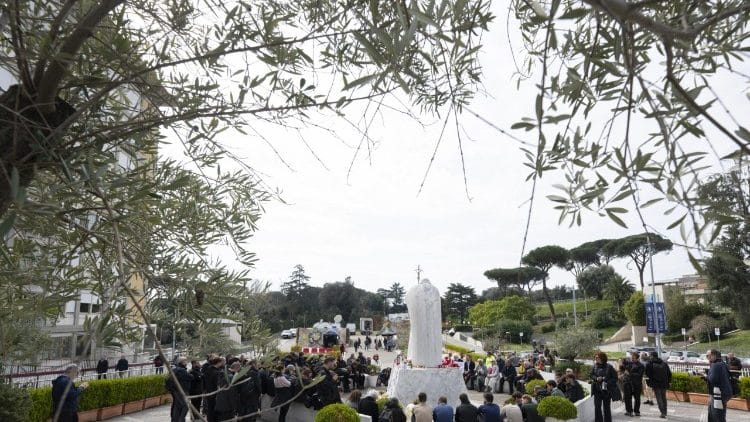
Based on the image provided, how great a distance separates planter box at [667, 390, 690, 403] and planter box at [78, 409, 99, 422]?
614 inches

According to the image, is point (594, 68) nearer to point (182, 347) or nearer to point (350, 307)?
point (182, 347)

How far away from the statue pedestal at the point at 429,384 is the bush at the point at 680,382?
21.0ft

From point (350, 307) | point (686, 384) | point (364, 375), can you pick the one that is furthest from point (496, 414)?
point (350, 307)

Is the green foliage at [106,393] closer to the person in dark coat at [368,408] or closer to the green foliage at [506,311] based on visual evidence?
the person in dark coat at [368,408]

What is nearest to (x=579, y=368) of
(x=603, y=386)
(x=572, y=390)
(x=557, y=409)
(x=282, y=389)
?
(x=572, y=390)

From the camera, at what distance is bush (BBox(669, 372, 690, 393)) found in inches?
606

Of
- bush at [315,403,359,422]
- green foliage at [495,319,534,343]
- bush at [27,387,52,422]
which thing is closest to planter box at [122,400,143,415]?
bush at [27,387,52,422]

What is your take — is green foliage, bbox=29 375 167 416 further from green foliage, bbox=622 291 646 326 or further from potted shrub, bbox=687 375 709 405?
green foliage, bbox=622 291 646 326

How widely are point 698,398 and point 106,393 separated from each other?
15.6m

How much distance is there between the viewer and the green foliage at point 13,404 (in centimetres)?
790

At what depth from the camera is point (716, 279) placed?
3944 cm

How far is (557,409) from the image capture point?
9.31 m

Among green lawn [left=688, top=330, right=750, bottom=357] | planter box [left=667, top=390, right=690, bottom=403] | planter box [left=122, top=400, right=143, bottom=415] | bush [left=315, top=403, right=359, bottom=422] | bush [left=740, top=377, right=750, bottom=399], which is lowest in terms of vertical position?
green lawn [left=688, top=330, right=750, bottom=357]

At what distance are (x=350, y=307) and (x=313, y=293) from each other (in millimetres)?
6332
